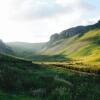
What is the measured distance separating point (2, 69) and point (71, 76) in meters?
20.7

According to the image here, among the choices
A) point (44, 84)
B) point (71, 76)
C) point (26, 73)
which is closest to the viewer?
point (44, 84)

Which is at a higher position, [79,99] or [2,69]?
Answer: [2,69]

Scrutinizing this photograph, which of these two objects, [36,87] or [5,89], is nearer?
[5,89]

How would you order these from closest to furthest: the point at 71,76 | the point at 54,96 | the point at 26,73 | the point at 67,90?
the point at 54,96
the point at 67,90
the point at 26,73
the point at 71,76

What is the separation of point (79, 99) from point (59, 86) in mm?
7228

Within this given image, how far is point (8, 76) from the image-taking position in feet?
207

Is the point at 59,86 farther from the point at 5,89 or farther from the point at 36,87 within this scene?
the point at 5,89

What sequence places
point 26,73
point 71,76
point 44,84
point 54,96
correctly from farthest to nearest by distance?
point 71,76
point 26,73
point 44,84
point 54,96

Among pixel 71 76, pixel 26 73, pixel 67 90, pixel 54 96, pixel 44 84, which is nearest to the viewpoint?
pixel 54 96

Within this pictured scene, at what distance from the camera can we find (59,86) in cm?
6344

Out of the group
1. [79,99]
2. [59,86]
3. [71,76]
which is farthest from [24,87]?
[71,76]

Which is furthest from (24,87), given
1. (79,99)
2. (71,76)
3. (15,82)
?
(71,76)

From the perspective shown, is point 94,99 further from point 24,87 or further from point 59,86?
point 24,87

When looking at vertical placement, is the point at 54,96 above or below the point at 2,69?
below
